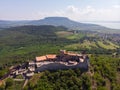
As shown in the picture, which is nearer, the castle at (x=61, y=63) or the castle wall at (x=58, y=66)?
the castle wall at (x=58, y=66)

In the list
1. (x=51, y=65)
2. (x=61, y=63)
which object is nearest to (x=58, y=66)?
(x=61, y=63)

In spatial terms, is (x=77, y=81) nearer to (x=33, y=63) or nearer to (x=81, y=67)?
(x=81, y=67)

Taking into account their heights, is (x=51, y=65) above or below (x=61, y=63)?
below

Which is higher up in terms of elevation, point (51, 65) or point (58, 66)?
point (51, 65)

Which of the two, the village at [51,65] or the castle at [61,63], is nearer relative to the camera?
the village at [51,65]

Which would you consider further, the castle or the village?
the castle

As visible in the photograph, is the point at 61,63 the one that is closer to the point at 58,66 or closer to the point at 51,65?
the point at 58,66

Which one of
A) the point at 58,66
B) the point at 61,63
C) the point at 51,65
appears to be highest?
the point at 61,63

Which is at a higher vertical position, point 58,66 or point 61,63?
point 61,63

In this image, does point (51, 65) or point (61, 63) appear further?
point (51, 65)

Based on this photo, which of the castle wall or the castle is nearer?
the castle wall

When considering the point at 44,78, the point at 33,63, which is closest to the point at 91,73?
the point at 44,78
